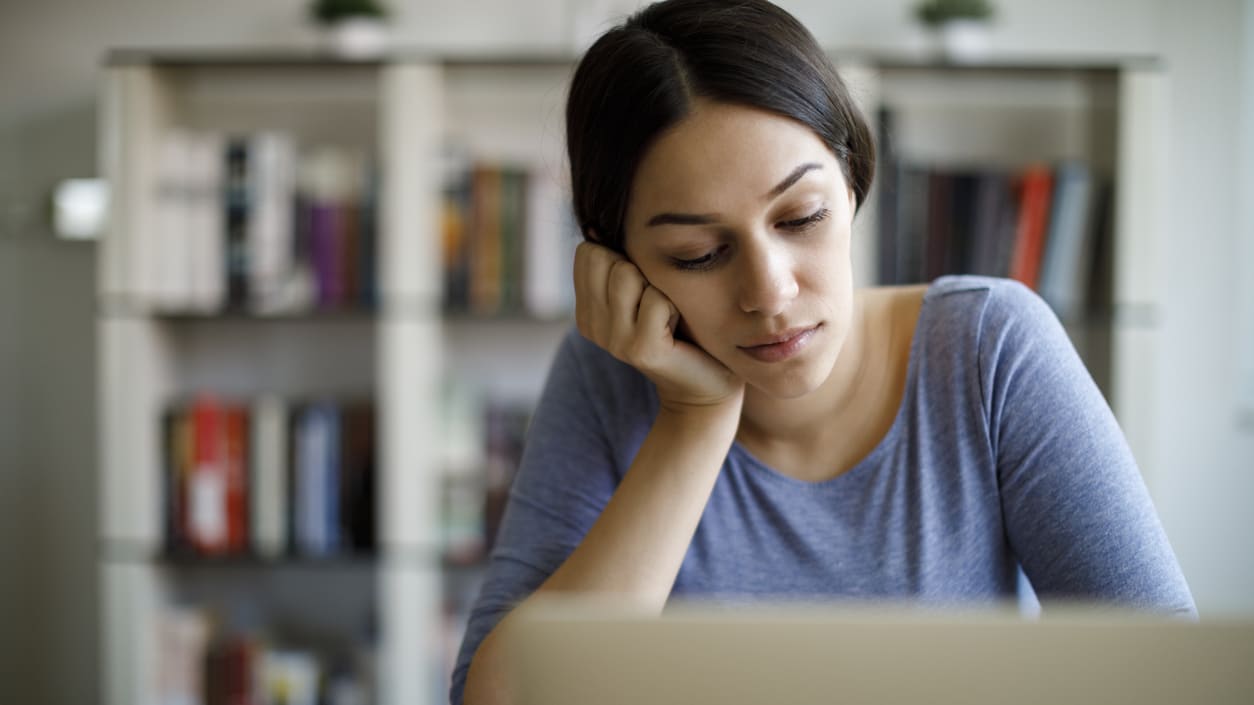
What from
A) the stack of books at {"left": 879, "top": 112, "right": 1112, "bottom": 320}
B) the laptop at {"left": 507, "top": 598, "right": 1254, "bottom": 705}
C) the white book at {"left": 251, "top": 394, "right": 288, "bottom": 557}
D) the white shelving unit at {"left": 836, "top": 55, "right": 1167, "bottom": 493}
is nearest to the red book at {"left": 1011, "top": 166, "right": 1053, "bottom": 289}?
the stack of books at {"left": 879, "top": 112, "right": 1112, "bottom": 320}

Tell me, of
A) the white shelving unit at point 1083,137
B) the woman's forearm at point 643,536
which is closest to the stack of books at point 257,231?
the white shelving unit at point 1083,137

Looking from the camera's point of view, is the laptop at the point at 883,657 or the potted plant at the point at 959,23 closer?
the laptop at the point at 883,657

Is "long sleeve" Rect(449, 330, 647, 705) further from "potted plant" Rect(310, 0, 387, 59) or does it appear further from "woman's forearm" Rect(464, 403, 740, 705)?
"potted plant" Rect(310, 0, 387, 59)

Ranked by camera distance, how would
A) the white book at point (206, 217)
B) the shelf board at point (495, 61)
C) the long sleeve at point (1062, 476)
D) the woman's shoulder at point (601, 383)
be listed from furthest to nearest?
the white book at point (206, 217) → the shelf board at point (495, 61) → the woman's shoulder at point (601, 383) → the long sleeve at point (1062, 476)

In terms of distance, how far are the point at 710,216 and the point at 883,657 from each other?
1.69 ft

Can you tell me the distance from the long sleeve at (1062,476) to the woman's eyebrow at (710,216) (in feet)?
0.85

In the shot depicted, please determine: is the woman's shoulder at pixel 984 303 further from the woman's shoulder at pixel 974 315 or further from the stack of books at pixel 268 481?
the stack of books at pixel 268 481

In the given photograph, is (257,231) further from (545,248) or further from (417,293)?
(545,248)

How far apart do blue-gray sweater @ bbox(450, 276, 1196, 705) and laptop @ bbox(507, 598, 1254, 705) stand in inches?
20.5

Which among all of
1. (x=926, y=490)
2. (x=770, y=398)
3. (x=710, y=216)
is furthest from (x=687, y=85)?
(x=926, y=490)

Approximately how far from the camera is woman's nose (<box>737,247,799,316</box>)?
85 cm

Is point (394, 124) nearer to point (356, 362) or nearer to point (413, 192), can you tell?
point (413, 192)

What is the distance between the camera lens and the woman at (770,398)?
0.85 m

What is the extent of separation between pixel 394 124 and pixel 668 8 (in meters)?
1.33
